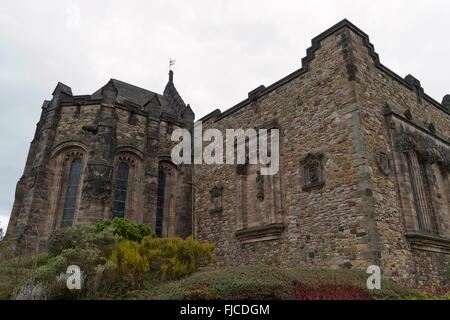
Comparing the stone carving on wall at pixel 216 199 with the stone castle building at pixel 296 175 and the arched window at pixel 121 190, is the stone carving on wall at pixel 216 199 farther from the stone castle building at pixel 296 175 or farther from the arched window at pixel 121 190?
the arched window at pixel 121 190

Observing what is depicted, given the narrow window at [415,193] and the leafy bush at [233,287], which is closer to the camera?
the leafy bush at [233,287]

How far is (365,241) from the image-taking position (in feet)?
28.2

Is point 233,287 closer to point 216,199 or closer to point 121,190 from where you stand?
point 216,199

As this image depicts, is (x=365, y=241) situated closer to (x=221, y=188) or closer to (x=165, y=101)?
(x=221, y=188)

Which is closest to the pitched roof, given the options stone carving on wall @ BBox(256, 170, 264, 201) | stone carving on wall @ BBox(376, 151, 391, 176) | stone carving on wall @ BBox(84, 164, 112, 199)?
stone carving on wall @ BBox(84, 164, 112, 199)

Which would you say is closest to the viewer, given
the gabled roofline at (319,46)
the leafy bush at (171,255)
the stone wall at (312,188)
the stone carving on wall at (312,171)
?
the leafy bush at (171,255)

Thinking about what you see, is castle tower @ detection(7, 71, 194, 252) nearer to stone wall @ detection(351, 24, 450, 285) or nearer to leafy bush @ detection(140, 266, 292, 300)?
leafy bush @ detection(140, 266, 292, 300)

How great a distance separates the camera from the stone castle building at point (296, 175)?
942 cm

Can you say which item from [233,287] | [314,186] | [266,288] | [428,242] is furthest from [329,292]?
[428,242]

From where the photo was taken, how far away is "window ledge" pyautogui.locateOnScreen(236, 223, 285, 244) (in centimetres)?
1116

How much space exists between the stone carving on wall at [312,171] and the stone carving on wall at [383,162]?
64.7 inches

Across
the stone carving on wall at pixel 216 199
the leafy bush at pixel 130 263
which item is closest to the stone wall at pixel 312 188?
the stone carving on wall at pixel 216 199

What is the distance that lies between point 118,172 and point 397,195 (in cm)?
1208
